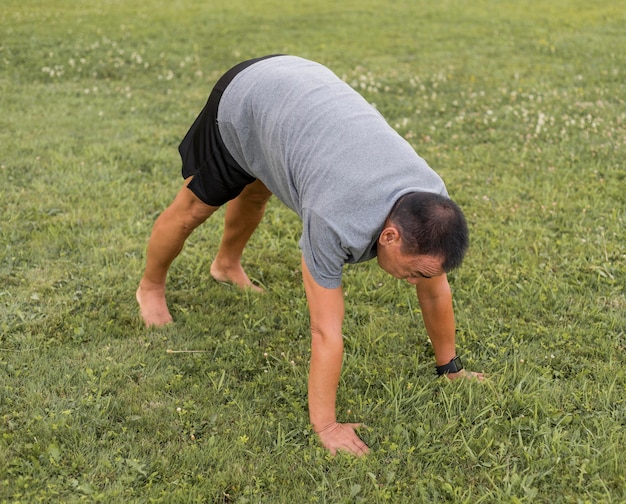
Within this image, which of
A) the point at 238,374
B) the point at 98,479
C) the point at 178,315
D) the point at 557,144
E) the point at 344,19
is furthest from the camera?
the point at 344,19

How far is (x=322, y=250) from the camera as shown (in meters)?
2.57

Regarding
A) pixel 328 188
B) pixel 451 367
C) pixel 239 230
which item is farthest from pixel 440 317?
pixel 239 230

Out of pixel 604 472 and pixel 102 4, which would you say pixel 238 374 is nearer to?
pixel 604 472

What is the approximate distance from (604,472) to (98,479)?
201cm

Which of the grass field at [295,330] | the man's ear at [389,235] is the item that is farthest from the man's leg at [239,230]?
the man's ear at [389,235]

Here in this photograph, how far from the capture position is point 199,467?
2.87 m

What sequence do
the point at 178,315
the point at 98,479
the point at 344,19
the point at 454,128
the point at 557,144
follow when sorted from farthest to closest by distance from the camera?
the point at 344,19, the point at 454,128, the point at 557,144, the point at 178,315, the point at 98,479

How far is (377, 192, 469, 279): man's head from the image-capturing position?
245 cm

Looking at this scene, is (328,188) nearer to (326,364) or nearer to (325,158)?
(325,158)

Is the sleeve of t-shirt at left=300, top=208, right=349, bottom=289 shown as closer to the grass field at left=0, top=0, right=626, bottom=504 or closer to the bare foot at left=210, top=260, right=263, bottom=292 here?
the grass field at left=0, top=0, right=626, bottom=504

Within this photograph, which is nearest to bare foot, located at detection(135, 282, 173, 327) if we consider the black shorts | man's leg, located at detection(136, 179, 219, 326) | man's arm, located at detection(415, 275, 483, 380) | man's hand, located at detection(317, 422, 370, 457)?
man's leg, located at detection(136, 179, 219, 326)

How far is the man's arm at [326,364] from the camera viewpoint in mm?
2742

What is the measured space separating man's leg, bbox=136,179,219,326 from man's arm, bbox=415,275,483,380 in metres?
1.14

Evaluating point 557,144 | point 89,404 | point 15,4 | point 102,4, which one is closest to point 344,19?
point 102,4
